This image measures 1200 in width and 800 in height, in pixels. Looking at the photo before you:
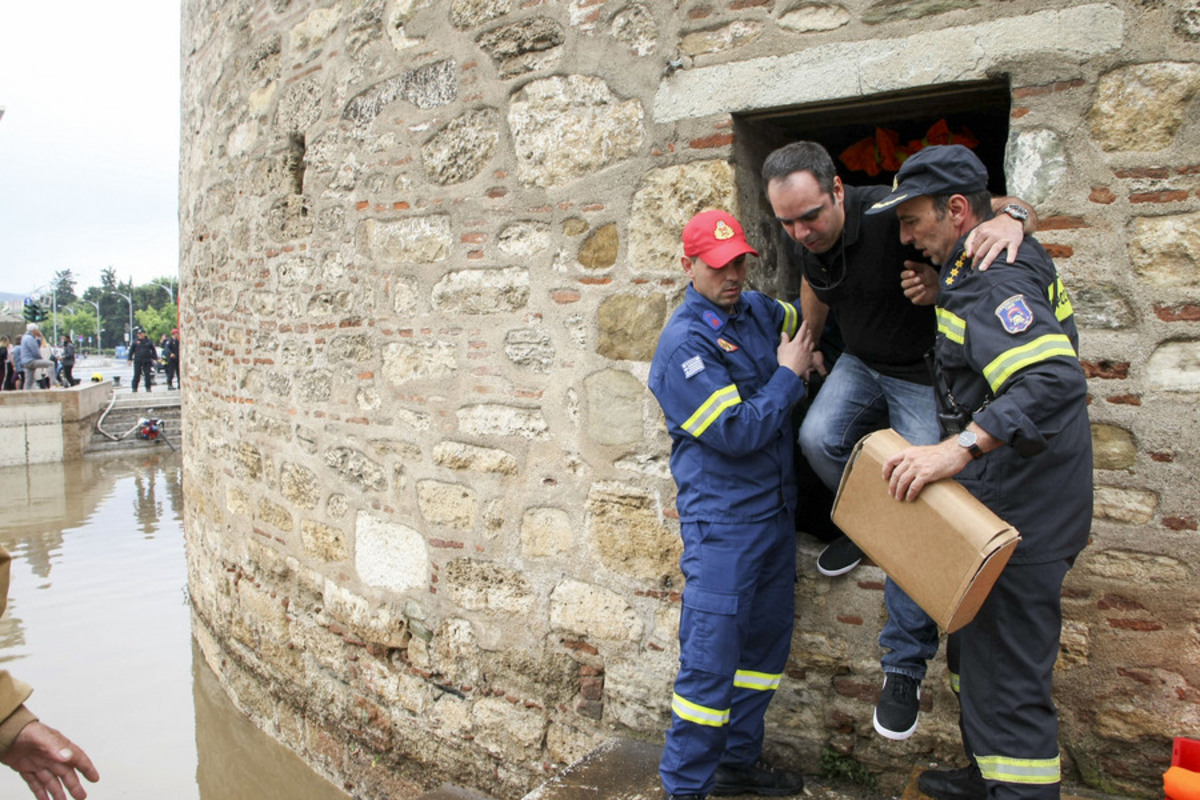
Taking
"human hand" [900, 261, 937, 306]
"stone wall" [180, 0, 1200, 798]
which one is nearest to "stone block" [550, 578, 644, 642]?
"stone wall" [180, 0, 1200, 798]

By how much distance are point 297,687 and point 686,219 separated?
3.47m

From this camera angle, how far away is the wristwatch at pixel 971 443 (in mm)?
1969

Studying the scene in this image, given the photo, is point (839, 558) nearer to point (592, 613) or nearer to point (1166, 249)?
point (592, 613)

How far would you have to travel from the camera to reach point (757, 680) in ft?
9.11

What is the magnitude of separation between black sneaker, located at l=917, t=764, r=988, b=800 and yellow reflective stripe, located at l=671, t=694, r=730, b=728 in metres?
0.61

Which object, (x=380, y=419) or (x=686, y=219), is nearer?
(x=686, y=219)

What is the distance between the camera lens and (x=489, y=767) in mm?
3707

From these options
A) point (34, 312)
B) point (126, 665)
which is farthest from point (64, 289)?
point (126, 665)

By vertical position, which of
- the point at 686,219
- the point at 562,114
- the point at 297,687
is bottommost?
the point at 297,687

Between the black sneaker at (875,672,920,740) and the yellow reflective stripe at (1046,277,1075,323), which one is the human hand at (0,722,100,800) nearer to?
the black sneaker at (875,672,920,740)

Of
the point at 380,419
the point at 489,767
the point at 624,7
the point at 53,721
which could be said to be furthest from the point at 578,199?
the point at 53,721

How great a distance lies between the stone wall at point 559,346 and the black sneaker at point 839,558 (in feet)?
0.20

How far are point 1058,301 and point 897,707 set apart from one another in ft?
4.01

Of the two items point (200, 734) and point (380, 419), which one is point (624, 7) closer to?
point (380, 419)
